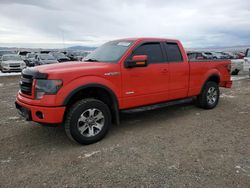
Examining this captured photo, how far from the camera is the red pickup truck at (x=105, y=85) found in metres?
3.66

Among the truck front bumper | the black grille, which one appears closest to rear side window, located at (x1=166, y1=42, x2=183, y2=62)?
the truck front bumper

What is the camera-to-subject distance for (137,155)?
3533mm

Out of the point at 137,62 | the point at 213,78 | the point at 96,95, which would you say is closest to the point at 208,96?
the point at 213,78

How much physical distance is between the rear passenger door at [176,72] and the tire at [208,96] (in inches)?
31.0

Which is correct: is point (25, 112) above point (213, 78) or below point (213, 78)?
below

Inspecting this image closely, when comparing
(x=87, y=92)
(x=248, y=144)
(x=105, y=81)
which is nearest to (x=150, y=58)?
(x=105, y=81)

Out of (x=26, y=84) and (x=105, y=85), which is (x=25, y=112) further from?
(x=105, y=85)

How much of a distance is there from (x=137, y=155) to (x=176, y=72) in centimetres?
240

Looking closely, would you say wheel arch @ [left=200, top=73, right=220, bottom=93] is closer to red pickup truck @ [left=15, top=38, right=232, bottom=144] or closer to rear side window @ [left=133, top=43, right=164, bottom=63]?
red pickup truck @ [left=15, top=38, right=232, bottom=144]

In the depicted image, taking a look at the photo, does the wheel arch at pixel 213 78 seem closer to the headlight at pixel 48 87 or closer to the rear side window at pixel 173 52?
the rear side window at pixel 173 52

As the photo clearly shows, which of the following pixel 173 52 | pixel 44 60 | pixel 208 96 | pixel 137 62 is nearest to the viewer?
pixel 137 62

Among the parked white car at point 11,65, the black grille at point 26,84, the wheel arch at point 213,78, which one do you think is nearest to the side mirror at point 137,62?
the black grille at point 26,84

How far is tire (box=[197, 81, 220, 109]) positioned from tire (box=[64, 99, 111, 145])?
3021mm

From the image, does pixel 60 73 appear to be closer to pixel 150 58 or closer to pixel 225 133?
pixel 150 58
